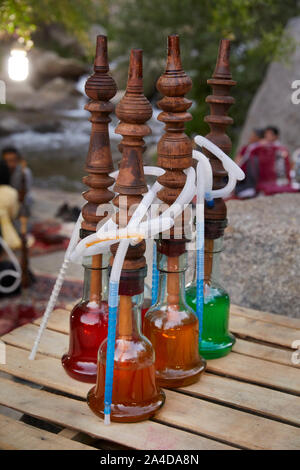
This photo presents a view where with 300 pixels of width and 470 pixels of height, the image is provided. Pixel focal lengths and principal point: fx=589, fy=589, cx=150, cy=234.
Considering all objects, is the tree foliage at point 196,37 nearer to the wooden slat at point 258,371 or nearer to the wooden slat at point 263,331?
the wooden slat at point 263,331

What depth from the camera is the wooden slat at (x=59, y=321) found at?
6.87ft

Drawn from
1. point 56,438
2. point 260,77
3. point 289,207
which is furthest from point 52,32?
point 56,438

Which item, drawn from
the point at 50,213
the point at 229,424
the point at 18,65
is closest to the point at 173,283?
the point at 229,424

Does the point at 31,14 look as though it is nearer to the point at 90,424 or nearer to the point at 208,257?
the point at 208,257

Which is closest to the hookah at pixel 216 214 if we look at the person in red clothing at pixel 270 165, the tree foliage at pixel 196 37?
the person in red clothing at pixel 270 165

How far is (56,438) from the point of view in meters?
1.43

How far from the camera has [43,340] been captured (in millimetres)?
1991

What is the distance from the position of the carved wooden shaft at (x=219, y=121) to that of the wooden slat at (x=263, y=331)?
18.4 inches

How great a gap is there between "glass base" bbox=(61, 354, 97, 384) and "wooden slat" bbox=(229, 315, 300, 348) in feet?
2.06

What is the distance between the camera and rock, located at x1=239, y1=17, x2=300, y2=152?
9.10 meters

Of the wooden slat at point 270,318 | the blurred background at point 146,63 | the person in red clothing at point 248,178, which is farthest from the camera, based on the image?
the blurred background at point 146,63

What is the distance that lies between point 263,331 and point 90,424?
2.81 feet

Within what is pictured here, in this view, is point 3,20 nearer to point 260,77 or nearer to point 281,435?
point 281,435

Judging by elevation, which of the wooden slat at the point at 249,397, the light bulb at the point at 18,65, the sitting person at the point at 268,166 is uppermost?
the light bulb at the point at 18,65
